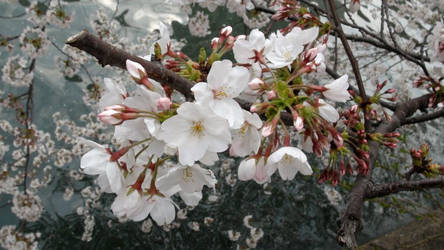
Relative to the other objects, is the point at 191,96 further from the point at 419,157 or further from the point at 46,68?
the point at 46,68

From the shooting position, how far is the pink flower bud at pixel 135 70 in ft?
2.41

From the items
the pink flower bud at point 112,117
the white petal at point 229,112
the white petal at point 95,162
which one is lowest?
the white petal at point 95,162

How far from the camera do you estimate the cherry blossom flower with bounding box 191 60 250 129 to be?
745mm

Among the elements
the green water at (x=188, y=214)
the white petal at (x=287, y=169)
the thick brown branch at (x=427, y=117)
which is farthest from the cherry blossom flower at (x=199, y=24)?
the white petal at (x=287, y=169)

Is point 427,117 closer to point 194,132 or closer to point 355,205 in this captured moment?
point 355,205

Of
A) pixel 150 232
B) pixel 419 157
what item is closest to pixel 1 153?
pixel 150 232

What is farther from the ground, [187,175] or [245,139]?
[245,139]

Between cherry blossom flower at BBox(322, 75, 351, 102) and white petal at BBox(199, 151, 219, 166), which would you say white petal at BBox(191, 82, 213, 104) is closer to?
white petal at BBox(199, 151, 219, 166)

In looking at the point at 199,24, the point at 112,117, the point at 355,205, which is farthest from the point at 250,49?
the point at 199,24

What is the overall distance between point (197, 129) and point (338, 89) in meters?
0.43

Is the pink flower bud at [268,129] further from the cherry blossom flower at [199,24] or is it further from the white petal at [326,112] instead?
the cherry blossom flower at [199,24]

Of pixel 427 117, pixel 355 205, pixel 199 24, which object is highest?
pixel 355 205

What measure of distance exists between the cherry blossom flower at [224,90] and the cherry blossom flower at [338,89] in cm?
27

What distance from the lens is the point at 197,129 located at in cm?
76
